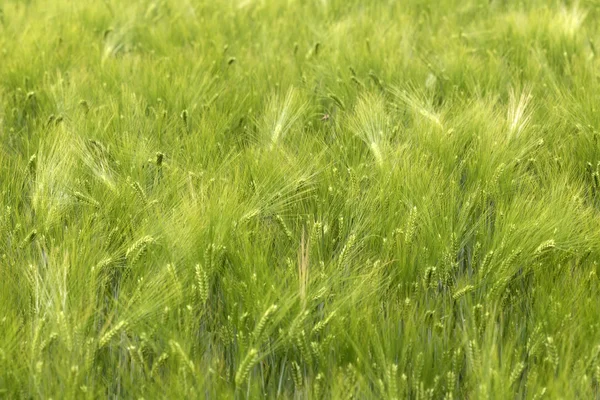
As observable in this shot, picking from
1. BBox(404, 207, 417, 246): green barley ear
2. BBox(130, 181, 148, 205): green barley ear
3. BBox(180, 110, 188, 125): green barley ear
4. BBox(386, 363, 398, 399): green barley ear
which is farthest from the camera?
BBox(180, 110, 188, 125): green barley ear

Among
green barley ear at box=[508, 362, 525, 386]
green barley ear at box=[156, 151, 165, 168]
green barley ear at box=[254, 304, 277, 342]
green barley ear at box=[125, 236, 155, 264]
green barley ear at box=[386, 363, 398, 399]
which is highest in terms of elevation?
green barley ear at box=[156, 151, 165, 168]

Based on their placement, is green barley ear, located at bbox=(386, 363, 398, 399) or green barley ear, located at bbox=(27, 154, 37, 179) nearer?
green barley ear, located at bbox=(386, 363, 398, 399)

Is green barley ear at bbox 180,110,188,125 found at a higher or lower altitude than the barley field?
higher

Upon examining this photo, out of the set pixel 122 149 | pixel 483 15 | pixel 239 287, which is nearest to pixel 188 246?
pixel 239 287

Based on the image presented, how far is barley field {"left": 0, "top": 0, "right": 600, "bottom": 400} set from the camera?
1.34 m

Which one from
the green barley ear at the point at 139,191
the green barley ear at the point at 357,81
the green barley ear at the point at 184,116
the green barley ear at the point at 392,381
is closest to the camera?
the green barley ear at the point at 392,381

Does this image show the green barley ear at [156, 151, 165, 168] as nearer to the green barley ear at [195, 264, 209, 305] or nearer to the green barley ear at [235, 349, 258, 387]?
the green barley ear at [195, 264, 209, 305]

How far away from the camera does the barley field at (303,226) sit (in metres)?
1.34

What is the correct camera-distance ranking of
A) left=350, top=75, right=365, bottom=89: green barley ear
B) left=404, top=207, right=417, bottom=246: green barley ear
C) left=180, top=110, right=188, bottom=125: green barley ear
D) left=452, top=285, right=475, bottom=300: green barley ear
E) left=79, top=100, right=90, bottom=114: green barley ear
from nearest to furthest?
left=452, top=285, right=475, bottom=300: green barley ear, left=404, top=207, right=417, bottom=246: green barley ear, left=180, top=110, right=188, bottom=125: green barley ear, left=79, top=100, right=90, bottom=114: green barley ear, left=350, top=75, right=365, bottom=89: green barley ear

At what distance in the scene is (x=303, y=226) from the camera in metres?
1.71

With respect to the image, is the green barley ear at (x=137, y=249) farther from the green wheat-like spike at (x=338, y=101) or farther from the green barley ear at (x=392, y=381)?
the green wheat-like spike at (x=338, y=101)

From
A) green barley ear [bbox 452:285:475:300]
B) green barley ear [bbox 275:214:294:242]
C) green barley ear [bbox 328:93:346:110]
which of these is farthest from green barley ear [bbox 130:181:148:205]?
green barley ear [bbox 328:93:346:110]

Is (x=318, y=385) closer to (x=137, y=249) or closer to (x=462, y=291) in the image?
(x=462, y=291)

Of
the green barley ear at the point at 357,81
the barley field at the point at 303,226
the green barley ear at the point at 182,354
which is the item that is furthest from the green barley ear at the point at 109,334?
the green barley ear at the point at 357,81
